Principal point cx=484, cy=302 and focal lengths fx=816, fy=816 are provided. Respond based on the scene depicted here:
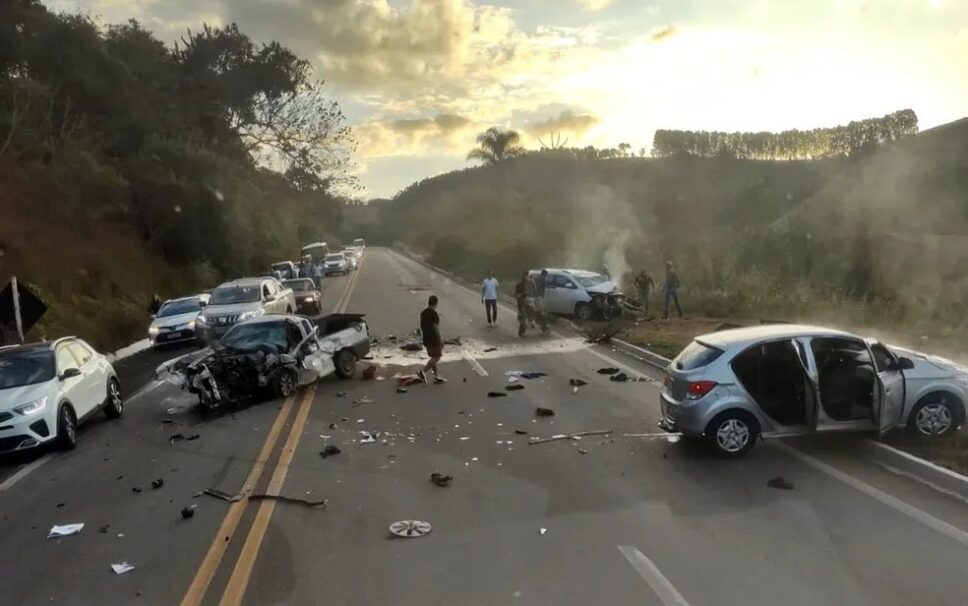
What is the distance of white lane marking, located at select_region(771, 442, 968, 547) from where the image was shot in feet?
22.9

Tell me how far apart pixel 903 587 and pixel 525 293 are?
698 inches

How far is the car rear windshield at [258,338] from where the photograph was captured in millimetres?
14961

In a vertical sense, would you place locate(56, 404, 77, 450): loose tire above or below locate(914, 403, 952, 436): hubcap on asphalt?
below

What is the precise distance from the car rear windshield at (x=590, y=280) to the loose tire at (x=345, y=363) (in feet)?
37.3

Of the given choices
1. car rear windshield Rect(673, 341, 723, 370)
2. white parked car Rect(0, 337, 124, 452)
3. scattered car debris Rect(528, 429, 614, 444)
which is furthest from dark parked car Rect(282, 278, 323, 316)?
car rear windshield Rect(673, 341, 723, 370)

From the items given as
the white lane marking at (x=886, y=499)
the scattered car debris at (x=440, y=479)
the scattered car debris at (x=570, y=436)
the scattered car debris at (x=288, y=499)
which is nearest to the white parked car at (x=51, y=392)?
the scattered car debris at (x=288, y=499)

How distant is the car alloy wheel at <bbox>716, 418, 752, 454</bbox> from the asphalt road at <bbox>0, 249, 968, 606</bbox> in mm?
230

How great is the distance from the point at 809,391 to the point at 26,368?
10807 mm

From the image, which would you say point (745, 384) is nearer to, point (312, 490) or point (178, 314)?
point (312, 490)

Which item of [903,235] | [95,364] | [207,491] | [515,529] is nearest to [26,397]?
[95,364]

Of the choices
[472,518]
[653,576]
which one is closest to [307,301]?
[472,518]

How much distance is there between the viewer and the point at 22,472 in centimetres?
1038

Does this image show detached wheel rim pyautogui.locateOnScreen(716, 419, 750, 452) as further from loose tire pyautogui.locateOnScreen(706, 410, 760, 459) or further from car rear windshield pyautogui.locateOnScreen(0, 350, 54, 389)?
car rear windshield pyautogui.locateOnScreen(0, 350, 54, 389)

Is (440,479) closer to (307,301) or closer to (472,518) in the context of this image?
(472,518)
